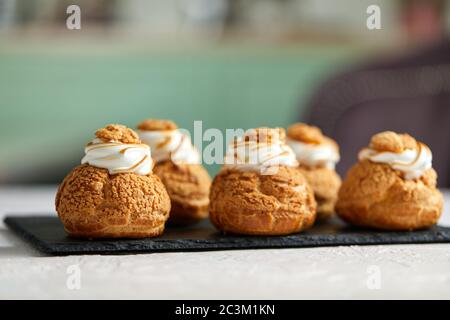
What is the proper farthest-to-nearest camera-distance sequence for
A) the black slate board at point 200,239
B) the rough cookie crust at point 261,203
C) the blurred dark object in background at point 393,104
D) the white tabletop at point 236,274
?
the blurred dark object in background at point 393,104 < the rough cookie crust at point 261,203 < the black slate board at point 200,239 < the white tabletop at point 236,274

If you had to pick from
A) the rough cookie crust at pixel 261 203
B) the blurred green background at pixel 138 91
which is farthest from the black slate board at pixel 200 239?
the blurred green background at pixel 138 91

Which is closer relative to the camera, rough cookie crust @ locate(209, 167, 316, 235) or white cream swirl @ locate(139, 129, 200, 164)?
rough cookie crust @ locate(209, 167, 316, 235)

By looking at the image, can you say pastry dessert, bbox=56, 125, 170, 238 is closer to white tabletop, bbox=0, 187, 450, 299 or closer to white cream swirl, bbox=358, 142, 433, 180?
white tabletop, bbox=0, 187, 450, 299

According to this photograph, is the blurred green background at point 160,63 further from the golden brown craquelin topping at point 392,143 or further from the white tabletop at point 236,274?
the white tabletop at point 236,274

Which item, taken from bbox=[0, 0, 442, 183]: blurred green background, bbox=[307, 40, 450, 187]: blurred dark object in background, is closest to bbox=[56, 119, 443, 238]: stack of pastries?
bbox=[307, 40, 450, 187]: blurred dark object in background

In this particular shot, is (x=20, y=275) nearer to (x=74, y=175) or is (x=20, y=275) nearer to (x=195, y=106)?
(x=74, y=175)

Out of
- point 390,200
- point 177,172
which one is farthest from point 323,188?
point 177,172
